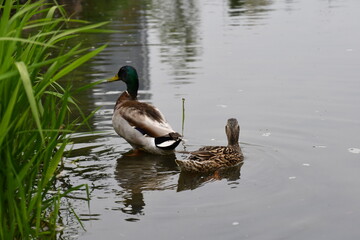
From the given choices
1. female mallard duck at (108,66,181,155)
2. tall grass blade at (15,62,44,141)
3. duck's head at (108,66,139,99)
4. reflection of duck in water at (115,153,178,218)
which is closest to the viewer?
tall grass blade at (15,62,44,141)

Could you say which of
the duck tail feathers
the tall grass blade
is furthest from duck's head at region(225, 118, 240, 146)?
the tall grass blade

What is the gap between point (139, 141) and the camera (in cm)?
880

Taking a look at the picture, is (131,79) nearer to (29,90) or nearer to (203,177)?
(203,177)

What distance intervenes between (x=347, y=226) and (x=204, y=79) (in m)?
7.00

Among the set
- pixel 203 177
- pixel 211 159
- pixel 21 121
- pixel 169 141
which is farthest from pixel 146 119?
pixel 21 121

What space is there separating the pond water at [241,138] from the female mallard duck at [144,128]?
0.18 metres

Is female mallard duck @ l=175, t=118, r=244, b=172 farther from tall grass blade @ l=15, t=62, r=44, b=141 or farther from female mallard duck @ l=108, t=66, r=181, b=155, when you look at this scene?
tall grass blade @ l=15, t=62, r=44, b=141

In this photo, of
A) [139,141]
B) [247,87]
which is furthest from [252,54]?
[139,141]

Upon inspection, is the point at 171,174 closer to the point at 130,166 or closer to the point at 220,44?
the point at 130,166

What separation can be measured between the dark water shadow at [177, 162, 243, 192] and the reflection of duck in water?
105mm

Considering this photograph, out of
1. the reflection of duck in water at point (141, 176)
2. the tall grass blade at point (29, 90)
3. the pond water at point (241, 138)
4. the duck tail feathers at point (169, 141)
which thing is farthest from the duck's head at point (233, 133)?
the tall grass blade at point (29, 90)

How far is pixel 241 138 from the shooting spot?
9281 millimetres

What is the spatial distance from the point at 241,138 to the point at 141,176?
1.67 meters

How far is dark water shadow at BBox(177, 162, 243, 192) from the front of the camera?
7676 millimetres
